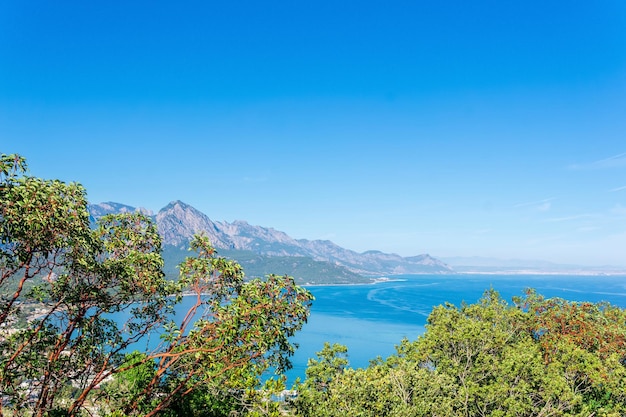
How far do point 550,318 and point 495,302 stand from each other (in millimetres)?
5742

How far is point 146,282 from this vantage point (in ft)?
32.0

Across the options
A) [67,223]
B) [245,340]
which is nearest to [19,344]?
[67,223]

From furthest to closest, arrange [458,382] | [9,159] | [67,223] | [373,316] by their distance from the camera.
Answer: [373,316]
[458,382]
[67,223]
[9,159]

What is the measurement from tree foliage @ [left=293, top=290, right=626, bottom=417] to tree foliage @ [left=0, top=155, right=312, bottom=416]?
15.9ft

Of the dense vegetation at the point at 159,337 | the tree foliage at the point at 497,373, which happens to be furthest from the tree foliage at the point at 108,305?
the tree foliage at the point at 497,373

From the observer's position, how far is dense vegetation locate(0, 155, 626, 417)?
7805mm

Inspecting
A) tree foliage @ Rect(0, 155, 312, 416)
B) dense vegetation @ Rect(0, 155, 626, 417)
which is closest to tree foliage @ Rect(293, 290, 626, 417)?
dense vegetation @ Rect(0, 155, 626, 417)

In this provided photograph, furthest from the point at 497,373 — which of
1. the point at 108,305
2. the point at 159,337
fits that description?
the point at 108,305

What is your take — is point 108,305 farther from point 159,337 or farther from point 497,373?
point 497,373

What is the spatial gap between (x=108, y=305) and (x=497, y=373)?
1741 cm

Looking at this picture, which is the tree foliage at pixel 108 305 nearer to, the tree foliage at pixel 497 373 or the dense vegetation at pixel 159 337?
the dense vegetation at pixel 159 337

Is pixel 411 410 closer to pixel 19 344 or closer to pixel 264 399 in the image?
pixel 264 399

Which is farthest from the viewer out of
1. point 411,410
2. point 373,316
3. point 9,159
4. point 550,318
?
point 373,316

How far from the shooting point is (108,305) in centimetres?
944
